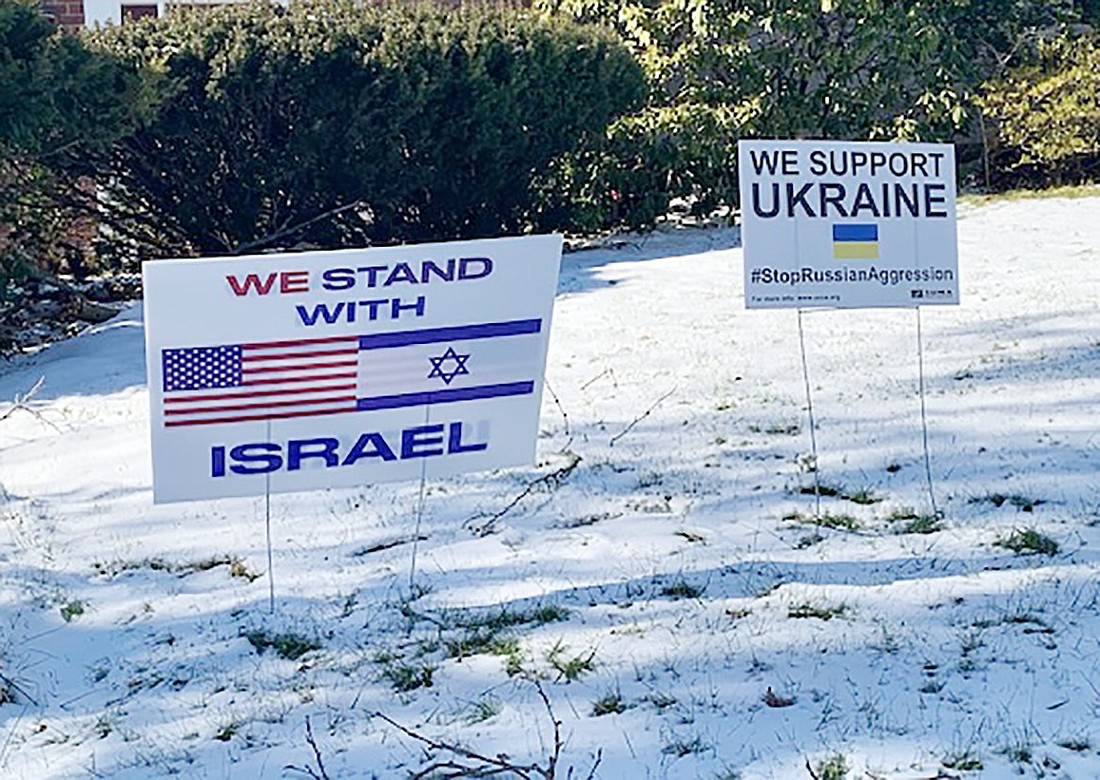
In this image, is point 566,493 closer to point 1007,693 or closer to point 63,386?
point 1007,693

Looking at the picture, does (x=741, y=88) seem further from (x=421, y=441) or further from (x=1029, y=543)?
(x=421, y=441)

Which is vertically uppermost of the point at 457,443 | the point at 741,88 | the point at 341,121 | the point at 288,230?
the point at 341,121

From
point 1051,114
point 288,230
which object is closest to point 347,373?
point 288,230

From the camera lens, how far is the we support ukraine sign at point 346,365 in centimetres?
446

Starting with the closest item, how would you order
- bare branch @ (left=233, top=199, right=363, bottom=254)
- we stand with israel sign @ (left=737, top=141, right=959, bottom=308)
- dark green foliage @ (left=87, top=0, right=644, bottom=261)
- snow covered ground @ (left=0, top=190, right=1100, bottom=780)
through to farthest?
snow covered ground @ (left=0, top=190, right=1100, bottom=780) → we stand with israel sign @ (left=737, top=141, right=959, bottom=308) → dark green foliage @ (left=87, top=0, right=644, bottom=261) → bare branch @ (left=233, top=199, right=363, bottom=254)

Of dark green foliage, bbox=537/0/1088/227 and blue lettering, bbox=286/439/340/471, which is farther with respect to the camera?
dark green foliage, bbox=537/0/1088/227

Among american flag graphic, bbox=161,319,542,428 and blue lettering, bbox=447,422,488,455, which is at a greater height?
american flag graphic, bbox=161,319,542,428

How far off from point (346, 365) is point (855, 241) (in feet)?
6.48

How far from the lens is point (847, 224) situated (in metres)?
5.41

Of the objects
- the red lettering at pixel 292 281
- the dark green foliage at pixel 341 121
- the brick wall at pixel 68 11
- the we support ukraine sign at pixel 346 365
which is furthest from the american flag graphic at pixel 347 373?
the brick wall at pixel 68 11

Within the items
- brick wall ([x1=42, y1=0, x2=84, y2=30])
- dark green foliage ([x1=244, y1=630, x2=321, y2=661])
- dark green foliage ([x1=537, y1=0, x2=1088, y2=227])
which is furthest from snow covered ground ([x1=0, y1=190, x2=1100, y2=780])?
brick wall ([x1=42, y1=0, x2=84, y2=30])

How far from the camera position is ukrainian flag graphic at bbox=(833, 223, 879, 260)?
Result: 5.40 m

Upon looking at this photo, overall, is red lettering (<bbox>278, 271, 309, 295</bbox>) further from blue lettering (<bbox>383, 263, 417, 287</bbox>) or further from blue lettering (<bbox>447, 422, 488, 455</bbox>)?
blue lettering (<bbox>447, 422, 488, 455</bbox>)

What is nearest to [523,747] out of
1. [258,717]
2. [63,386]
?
[258,717]
